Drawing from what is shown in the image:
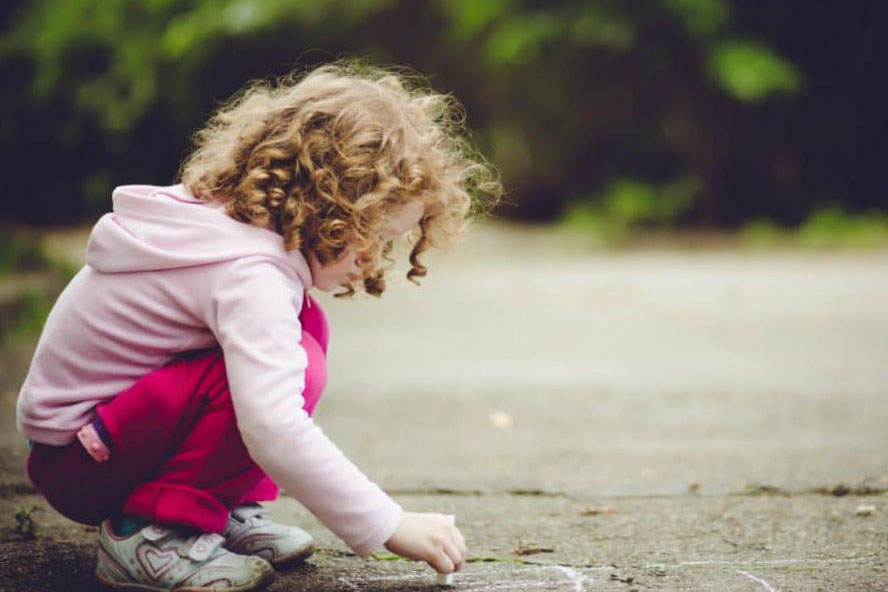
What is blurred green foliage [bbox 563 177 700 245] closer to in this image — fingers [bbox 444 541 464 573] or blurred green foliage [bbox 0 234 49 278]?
blurred green foliage [bbox 0 234 49 278]

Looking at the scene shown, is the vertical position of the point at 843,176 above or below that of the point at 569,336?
above

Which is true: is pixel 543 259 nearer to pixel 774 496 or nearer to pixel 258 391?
pixel 774 496

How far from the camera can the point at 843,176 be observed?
1027cm

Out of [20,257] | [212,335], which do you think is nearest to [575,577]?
[212,335]

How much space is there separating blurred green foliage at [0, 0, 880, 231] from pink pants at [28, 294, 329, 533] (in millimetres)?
7822

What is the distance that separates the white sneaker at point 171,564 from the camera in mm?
1732

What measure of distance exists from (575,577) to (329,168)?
0.76 meters

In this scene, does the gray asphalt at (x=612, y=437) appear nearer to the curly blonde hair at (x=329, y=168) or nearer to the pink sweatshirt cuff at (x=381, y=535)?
the pink sweatshirt cuff at (x=381, y=535)

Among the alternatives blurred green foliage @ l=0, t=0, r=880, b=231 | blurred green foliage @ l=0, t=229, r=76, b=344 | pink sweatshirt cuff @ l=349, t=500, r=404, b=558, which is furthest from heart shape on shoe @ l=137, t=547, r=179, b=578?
blurred green foliage @ l=0, t=0, r=880, b=231

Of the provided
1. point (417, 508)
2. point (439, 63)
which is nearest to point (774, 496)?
point (417, 508)

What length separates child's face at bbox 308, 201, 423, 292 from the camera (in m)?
1.81

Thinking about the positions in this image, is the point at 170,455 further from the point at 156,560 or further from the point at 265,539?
the point at 265,539

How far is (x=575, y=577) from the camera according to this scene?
187 centimetres

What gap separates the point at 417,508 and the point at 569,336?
→ 2772mm
